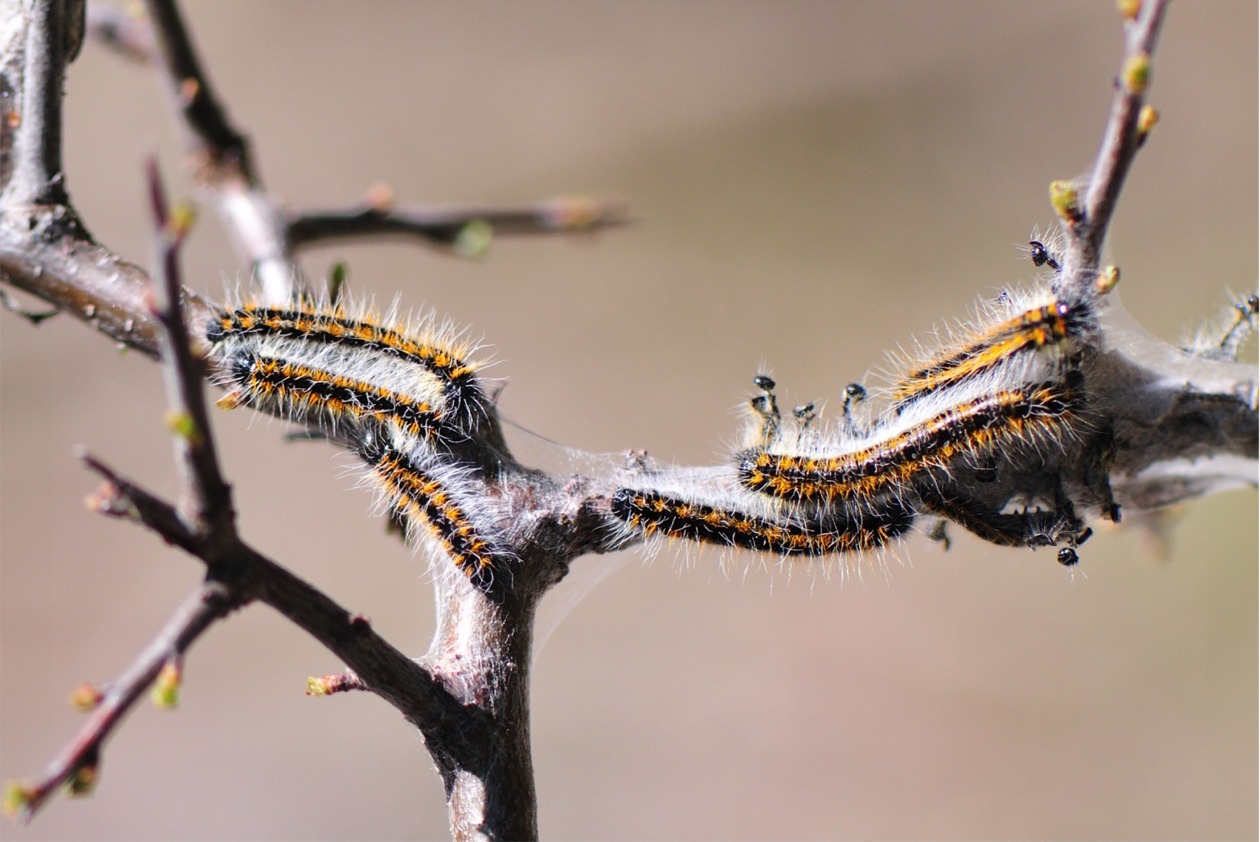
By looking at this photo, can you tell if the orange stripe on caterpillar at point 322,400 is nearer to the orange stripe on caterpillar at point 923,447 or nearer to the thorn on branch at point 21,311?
the thorn on branch at point 21,311

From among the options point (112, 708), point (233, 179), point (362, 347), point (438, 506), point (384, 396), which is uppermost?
point (233, 179)

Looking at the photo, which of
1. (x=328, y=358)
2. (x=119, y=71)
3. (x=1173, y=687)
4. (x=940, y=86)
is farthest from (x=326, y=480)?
(x=1173, y=687)

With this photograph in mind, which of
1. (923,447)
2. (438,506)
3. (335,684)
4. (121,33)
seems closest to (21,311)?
(438,506)

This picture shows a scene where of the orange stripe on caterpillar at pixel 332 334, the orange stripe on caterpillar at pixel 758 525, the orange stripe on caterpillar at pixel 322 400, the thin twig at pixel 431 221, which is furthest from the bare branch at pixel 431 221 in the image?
the orange stripe on caterpillar at pixel 758 525

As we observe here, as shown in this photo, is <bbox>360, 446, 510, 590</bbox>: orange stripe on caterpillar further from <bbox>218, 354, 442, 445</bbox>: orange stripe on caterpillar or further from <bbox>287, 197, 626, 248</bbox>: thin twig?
<bbox>287, 197, 626, 248</bbox>: thin twig

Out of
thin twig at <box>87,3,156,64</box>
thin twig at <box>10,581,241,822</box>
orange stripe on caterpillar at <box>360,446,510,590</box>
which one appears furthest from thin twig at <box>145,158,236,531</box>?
thin twig at <box>87,3,156,64</box>

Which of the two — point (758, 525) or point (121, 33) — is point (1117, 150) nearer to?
point (758, 525)

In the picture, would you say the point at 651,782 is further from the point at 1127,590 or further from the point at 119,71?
the point at 119,71
